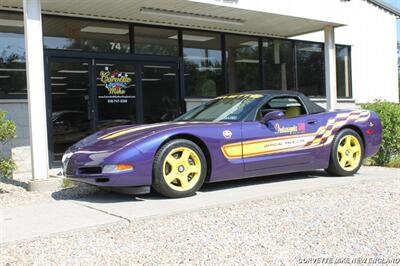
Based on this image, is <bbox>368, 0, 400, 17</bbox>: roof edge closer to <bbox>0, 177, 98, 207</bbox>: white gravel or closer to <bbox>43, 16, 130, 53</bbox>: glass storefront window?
<bbox>43, 16, 130, 53</bbox>: glass storefront window

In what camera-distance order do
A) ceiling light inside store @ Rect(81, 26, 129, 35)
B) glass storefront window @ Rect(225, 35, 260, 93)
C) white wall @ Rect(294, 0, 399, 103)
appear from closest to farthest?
ceiling light inside store @ Rect(81, 26, 129, 35), glass storefront window @ Rect(225, 35, 260, 93), white wall @ Rect(294, 0, 399, 103)

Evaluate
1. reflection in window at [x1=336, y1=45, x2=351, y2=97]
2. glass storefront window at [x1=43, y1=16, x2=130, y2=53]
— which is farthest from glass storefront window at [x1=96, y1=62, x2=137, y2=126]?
reflection in window at [x1=336, y1=45, x2=351, y2=97]

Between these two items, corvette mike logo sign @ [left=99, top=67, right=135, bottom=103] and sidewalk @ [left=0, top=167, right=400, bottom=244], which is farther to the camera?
corvette mike logo sign @ [left=99, top=67, right=135, bottom=103]

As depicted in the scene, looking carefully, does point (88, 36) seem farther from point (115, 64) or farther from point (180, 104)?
point (180, 104)

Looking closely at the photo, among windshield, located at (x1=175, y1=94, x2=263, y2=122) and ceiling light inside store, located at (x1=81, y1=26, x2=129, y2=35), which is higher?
ceiling light inside store, located at (x1=81, y1=26, x2=129, y2=35)

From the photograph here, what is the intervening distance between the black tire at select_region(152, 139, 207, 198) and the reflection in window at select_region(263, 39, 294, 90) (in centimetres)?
809

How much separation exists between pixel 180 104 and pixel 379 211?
276 inches

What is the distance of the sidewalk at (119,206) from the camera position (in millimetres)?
5297

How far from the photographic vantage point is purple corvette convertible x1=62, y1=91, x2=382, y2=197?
20.5ft

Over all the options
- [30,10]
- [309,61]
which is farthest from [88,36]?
[309,61]

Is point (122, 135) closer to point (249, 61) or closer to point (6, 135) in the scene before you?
point (6, 135)

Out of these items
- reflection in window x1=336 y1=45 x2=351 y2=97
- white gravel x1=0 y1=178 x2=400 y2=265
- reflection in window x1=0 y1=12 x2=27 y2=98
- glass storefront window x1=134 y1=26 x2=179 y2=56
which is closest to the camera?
white gravel x1=0 y1=178 x2=400 y2=265

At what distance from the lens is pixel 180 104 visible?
12281mm

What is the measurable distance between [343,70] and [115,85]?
8.64 m
